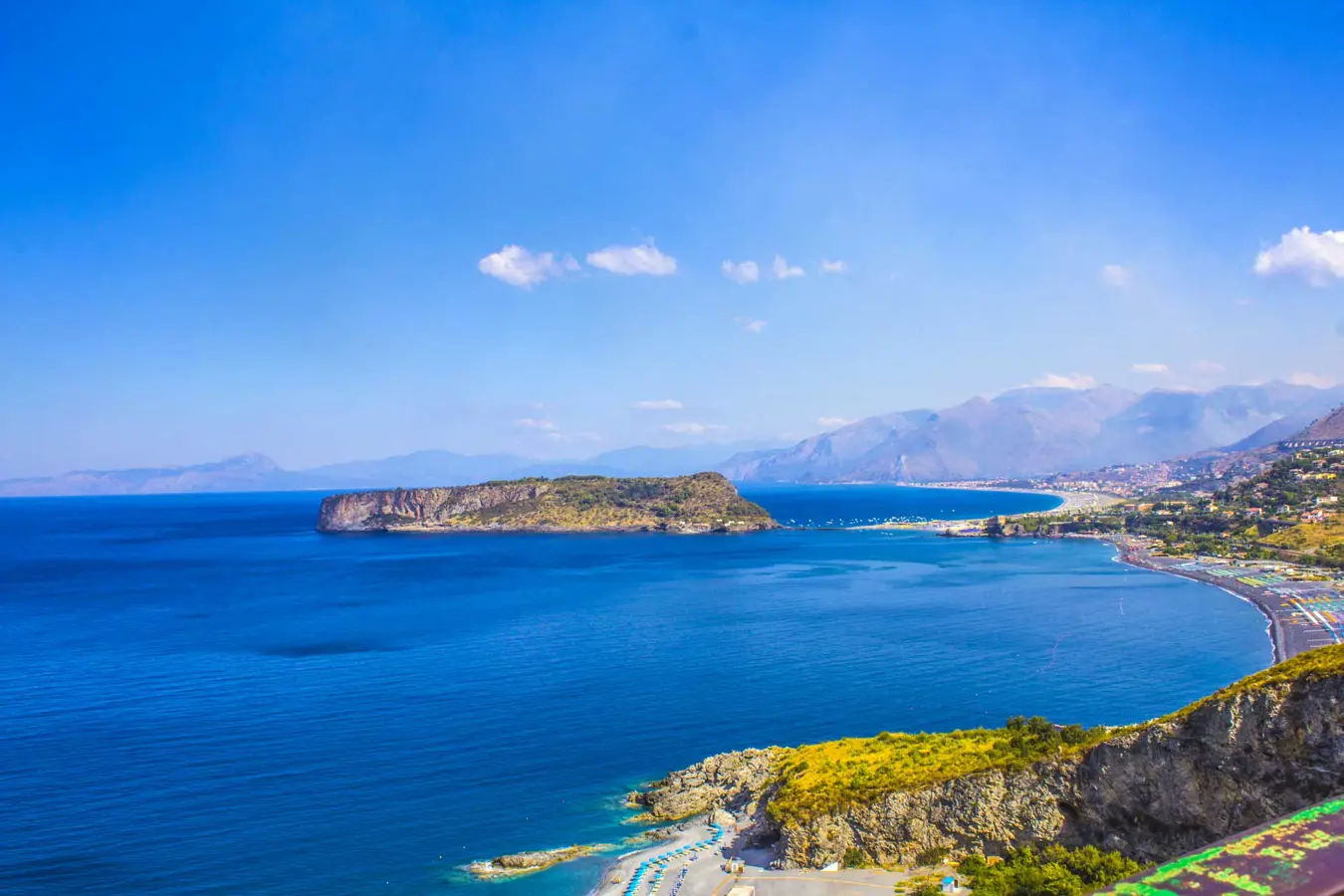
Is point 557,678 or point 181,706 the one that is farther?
point 557,678

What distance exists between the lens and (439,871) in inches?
1147

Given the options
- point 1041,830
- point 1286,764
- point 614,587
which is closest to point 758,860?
point 1041,830

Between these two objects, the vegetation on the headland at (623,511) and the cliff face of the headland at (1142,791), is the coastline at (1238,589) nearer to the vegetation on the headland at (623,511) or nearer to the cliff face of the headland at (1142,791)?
the cliff face of the headland at (1142,791)

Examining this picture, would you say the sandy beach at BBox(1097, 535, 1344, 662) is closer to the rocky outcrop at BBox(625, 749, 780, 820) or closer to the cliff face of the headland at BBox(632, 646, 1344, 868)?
the cliff face of the headland at BBox(632, 646, 1344, 868)

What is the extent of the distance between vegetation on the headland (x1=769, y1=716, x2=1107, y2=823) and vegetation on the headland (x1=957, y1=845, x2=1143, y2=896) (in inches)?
109

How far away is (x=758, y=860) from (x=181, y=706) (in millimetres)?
38374

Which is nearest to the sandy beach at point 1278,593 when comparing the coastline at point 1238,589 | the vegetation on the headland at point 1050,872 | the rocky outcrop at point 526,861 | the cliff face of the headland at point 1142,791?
the coastline at point 1238,589

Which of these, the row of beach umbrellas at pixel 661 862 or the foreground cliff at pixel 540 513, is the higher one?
the foreground cliff at pixel 540 513

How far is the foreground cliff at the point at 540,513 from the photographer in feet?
609

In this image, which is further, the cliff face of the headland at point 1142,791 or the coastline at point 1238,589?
the coastline at point 1238,589

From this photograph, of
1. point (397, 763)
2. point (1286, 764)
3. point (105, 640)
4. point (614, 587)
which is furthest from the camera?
point (614, 587)

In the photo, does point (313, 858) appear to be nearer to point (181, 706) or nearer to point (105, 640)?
point (181, 706)

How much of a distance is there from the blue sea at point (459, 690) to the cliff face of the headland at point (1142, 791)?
975 cm

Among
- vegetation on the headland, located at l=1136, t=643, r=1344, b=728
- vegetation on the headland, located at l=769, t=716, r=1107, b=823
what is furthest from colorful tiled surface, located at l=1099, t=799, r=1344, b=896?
vegetation on the headland, located at l=769, t=716, r=1107, b=823
